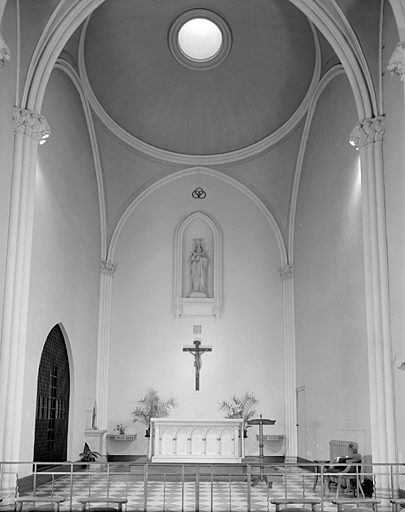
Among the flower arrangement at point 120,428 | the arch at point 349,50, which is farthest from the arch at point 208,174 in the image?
the arch at point 349,50

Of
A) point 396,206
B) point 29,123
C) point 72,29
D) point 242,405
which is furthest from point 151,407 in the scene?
point 72,29

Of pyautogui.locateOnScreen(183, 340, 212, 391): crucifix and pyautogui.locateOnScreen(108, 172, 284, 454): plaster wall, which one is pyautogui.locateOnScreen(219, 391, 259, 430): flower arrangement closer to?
pyautogui.locateOnScreen(108, 172, 284, 454): plaster wall

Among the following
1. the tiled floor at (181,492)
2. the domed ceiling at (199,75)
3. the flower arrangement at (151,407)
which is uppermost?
the domed ceiling at (199,75)

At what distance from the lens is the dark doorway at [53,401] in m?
13.5

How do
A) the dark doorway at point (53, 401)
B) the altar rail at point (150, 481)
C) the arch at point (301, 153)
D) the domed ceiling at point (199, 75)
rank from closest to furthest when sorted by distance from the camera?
the altar rail at point (150, 481) < the dark doorway at point (53, 401) < the arch at point (301, 153) < the domed ceiling at point (199, 75)

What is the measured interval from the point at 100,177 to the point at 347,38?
966cm

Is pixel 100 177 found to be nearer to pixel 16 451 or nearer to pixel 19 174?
pixel 19 174

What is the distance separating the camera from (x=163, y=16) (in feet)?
56.2

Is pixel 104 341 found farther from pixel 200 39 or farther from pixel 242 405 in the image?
pixel 200 39

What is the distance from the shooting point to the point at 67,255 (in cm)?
1551

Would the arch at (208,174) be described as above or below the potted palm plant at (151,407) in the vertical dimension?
above

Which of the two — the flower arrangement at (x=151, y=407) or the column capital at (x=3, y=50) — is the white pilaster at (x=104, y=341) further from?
the column capital at (x=3, y=50)

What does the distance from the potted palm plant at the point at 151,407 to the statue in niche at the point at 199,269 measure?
3.28 meters

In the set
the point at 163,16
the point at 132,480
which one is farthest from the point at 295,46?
the point at 132,480
